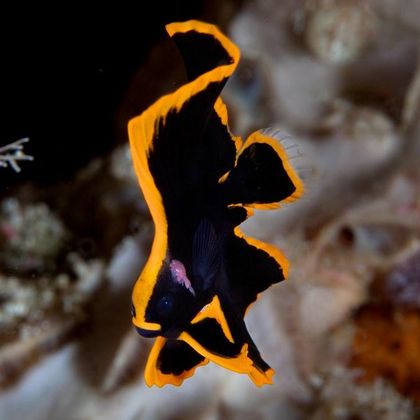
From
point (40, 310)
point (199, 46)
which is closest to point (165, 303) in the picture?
point (199, 46)

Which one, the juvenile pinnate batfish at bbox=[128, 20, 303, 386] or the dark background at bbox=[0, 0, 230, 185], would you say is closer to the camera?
the juvenile pinnate batfish at bbox=[128, 20, 303, 386]

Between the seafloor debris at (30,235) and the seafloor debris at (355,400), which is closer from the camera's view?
the seafloor debris at (355,400)

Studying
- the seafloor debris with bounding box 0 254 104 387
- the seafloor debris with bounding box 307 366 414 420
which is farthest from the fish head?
the seafloor debris with bounding box 307 366 414 420

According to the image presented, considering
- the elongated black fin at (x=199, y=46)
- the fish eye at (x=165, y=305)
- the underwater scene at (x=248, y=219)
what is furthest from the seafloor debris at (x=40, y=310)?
the elongated black fin at (x=199, y=46)

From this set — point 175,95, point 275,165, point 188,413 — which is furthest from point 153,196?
point 188,413

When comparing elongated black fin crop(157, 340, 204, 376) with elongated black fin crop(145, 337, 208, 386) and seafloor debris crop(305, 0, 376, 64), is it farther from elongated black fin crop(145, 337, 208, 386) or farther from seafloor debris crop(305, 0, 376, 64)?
seafloor debris crop(305, 0, 376, 64)

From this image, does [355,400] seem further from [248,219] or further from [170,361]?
[170,361]

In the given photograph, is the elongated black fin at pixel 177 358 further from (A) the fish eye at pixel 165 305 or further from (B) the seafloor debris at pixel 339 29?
(B) the seafloor debris at pixel 339 29
